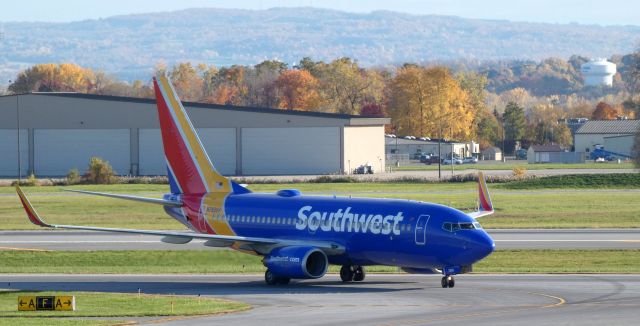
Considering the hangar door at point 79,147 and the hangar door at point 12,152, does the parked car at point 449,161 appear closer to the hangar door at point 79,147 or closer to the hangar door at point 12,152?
the hangar door at point 79,147

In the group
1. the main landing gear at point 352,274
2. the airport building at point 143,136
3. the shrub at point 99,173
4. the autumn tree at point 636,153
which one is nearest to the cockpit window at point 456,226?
the main landing gear at point 352,274

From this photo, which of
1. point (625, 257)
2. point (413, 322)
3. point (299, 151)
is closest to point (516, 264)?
point (625, 257)

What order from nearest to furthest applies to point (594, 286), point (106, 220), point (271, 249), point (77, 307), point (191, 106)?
point (77, 307) < point (594, 286) < point (271, 249) < point (106, 220) < point (191, 106)

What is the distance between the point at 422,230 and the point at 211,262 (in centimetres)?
1645

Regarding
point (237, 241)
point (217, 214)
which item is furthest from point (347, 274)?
point (217, 214)

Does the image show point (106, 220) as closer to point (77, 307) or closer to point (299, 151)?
point (77, 307)

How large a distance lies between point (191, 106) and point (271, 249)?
314ft

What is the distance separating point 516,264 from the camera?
185ft

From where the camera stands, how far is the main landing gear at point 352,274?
49.3m

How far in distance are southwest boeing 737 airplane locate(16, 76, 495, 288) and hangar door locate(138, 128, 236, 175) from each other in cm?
8894

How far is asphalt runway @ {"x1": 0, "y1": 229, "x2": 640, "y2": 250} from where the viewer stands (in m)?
64.1

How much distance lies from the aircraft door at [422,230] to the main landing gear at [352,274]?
4.21 meters

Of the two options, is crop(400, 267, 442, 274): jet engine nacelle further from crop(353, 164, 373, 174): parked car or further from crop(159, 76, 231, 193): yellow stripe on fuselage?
crop(353, 164, 373, 174): parked car

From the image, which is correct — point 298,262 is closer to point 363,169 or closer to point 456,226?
point 456,226
